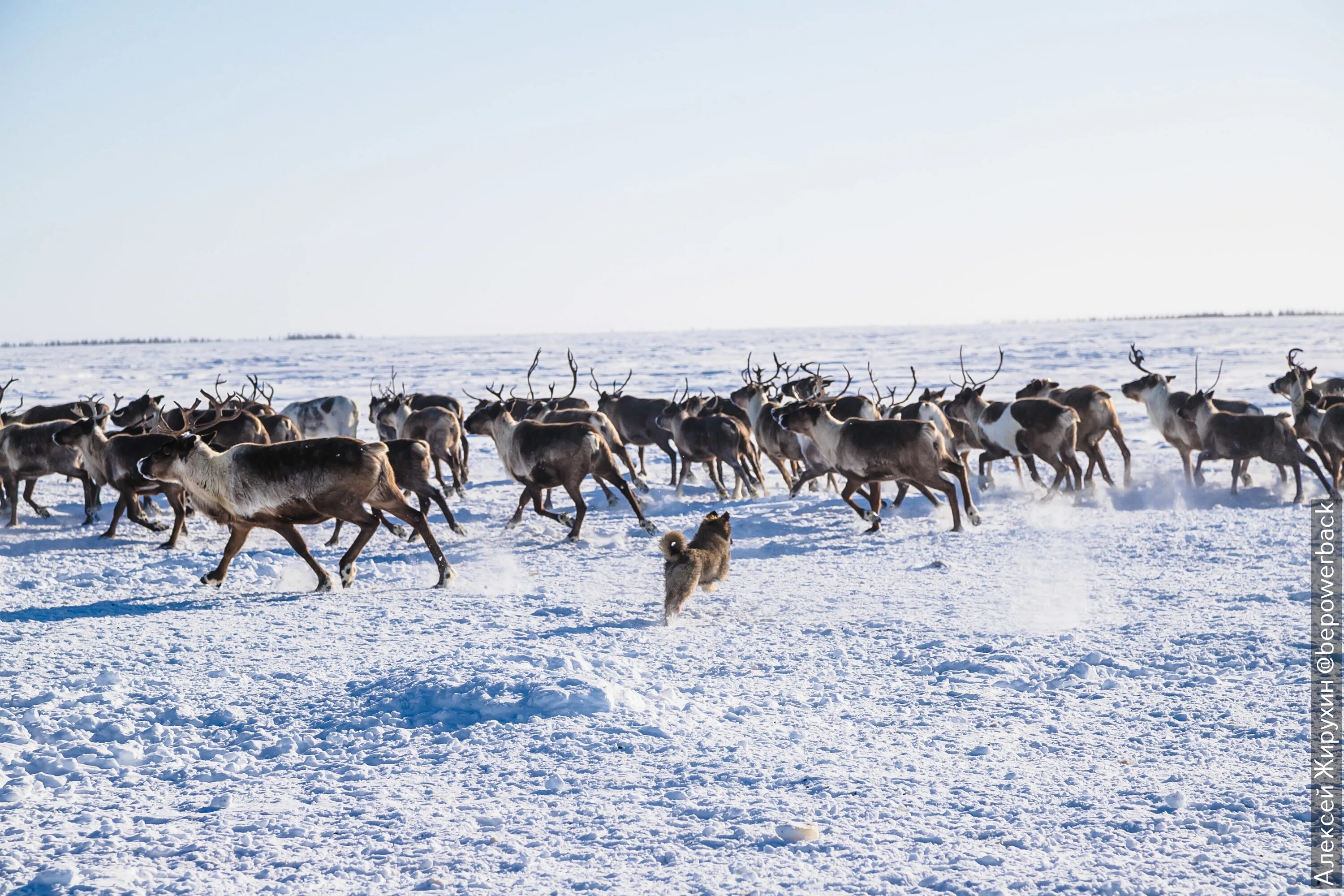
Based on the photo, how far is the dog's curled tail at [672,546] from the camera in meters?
7.14

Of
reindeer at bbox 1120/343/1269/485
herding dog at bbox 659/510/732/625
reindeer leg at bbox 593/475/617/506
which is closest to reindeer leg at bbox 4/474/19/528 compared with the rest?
reindeer leg at bbox 593/475/617/506

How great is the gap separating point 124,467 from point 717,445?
22.8 feet

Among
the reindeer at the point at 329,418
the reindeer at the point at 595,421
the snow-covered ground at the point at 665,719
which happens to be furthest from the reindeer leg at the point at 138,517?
the reindeer at the point at 329,418

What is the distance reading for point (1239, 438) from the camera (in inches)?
535

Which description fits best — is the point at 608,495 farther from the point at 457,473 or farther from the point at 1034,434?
the point at 1034,434

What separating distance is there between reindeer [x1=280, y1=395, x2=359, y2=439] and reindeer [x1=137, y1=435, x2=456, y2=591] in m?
8.33

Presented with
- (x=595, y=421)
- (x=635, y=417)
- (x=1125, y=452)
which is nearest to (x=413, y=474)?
(x=595, y=421)

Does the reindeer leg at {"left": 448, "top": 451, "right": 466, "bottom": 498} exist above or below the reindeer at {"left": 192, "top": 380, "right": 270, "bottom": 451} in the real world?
below

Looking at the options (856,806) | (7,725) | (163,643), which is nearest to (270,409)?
(163,643)

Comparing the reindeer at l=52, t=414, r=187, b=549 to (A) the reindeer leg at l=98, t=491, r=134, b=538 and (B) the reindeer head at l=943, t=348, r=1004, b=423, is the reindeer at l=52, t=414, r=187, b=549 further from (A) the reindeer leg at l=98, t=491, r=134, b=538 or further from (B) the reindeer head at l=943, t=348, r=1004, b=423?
(B) the reindeer head at l=943, t=348, r=1004, b=423

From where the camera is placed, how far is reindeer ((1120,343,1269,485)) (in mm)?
14586

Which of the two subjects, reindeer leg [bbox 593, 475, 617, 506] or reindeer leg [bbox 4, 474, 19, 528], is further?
reindeer leg [bbox 593, 475, 617, 506]

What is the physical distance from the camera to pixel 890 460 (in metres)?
11.2

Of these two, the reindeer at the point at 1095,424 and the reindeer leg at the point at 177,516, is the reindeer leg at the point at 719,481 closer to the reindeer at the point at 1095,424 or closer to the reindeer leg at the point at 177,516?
the reindeer at the point at 1095,424
